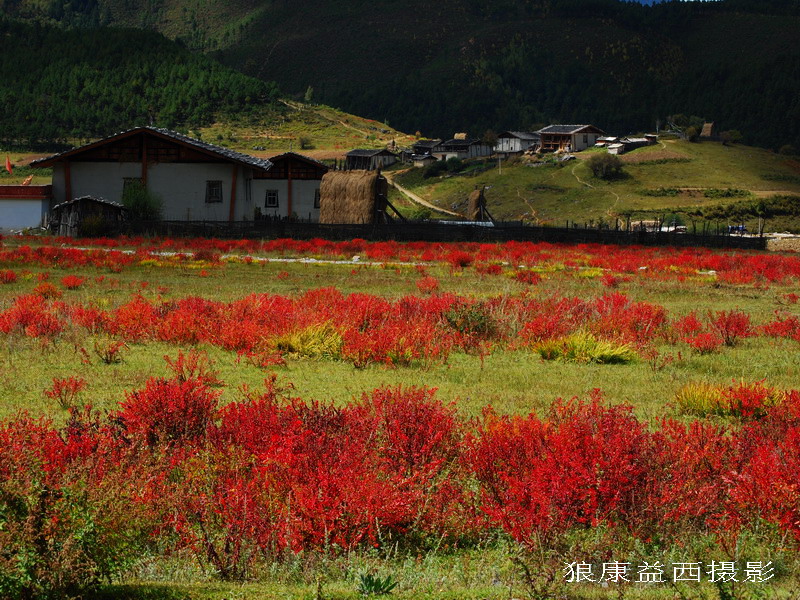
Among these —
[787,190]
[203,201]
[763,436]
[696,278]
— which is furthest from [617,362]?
[787,190]

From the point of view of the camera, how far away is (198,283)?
78.8 feet

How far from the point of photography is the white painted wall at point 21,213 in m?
49.6

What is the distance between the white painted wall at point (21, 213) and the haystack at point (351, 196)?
15.3m

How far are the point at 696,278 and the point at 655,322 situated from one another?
1365cm

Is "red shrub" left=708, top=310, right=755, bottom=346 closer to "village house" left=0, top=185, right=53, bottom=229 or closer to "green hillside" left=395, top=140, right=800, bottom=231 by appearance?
"village house" left=0, top=185, right=53, bottom=229

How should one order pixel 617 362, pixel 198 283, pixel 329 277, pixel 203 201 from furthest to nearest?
pixel 203 201 → pixel 329 277 → pixel 198 283 → pixel 617 362

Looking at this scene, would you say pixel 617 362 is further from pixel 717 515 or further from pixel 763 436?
pixel 717 515

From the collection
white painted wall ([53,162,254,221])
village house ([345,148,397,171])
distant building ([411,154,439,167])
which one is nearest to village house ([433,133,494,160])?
distant building ([411,154,439,167])

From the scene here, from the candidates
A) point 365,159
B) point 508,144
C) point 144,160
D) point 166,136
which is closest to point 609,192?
point 365,159

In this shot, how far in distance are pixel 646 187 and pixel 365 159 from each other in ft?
131

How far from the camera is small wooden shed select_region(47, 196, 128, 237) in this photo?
42.3 m

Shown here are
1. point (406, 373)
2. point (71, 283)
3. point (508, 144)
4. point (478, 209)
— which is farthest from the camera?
point (508, 144)

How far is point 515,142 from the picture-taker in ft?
521

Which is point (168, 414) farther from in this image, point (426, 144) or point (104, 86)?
point (426, 144)
